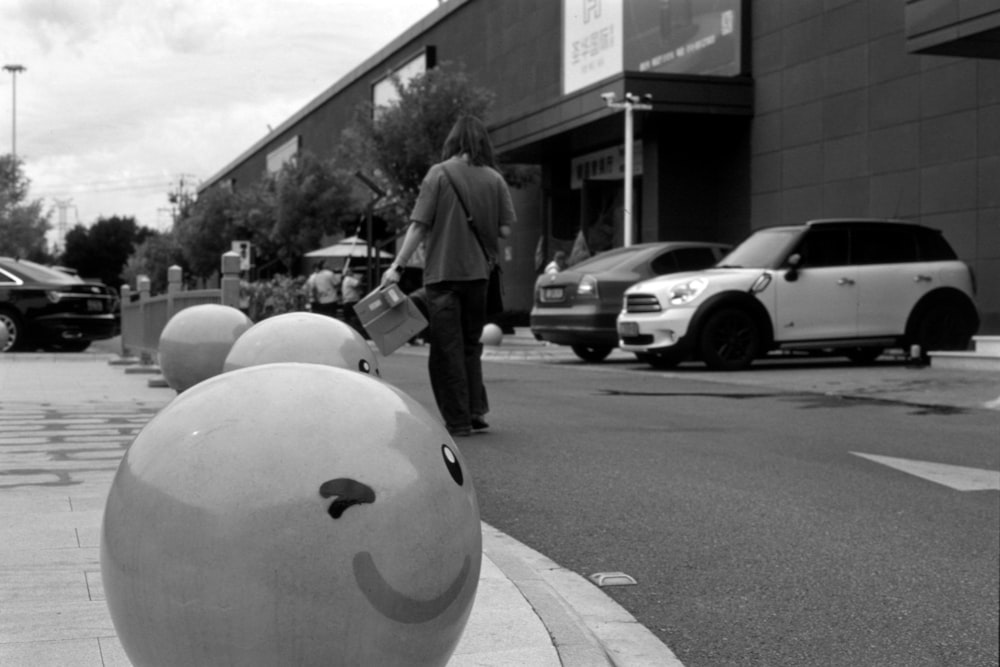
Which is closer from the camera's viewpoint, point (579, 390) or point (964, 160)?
point (579, 390)

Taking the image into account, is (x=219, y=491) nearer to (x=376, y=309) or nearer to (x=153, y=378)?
(x=376, y=309)

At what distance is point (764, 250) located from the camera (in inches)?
611

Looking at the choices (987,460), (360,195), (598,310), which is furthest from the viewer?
(360,195)

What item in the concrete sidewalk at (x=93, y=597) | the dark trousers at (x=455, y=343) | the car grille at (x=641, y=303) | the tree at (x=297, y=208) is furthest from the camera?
the tree at (x=297, y=208)

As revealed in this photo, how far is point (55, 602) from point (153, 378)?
1031 centimetres

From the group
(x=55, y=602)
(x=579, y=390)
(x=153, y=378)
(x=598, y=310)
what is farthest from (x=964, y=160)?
(x=55, y=602)

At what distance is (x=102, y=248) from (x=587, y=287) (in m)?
104

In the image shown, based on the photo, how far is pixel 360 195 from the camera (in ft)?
176

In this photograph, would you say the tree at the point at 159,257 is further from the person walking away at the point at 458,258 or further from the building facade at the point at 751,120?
the person walking away at the point at 458,258

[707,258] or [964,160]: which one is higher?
[964,160]

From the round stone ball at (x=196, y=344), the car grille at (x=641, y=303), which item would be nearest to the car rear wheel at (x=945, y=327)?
the car grille at (x=641, y=303)

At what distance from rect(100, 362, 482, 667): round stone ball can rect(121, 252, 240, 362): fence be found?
389 inches

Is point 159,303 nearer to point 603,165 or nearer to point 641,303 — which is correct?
point 641,303

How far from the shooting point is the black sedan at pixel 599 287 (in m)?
16.7
